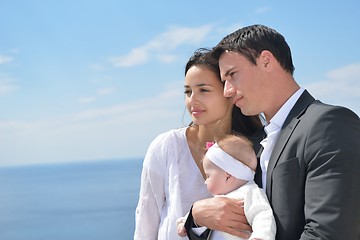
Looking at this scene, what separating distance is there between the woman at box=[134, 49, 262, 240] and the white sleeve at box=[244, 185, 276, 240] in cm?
88

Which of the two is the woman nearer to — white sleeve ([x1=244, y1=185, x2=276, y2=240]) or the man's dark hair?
the man's dark hair

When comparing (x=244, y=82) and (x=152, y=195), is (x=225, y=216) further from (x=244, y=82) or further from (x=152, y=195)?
(x=152, y=195)

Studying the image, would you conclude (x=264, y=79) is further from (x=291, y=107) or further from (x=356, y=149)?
(x=356, y=149)

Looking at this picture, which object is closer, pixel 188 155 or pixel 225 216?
pixel 225 216

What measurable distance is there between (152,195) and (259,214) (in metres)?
1.15

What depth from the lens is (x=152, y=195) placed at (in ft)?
12.4

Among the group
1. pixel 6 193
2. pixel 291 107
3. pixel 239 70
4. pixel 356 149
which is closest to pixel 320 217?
pixel 356 149

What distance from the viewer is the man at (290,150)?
8.29 ft

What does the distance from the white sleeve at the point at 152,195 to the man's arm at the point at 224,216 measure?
703 mm

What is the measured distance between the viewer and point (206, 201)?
309 centimetres

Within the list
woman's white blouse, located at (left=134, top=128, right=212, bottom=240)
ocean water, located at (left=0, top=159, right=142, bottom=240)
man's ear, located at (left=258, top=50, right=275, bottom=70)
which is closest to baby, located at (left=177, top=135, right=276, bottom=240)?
man's ear, located at (left=258, top=50, right=275, bottom=70)

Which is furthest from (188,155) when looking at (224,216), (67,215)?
(67,215)

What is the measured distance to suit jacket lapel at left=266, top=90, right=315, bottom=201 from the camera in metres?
2.79

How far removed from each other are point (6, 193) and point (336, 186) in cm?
12046
